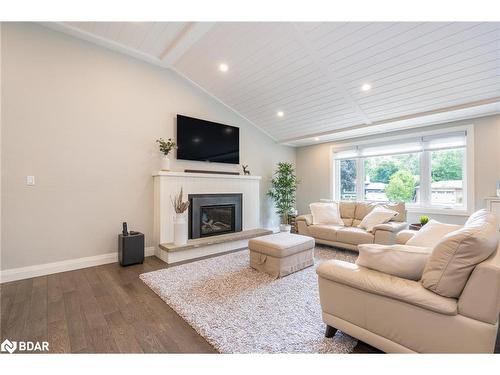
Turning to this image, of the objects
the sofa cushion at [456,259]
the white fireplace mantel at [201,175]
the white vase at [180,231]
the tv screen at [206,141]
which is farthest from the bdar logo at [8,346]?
the tv screen at [206,141]

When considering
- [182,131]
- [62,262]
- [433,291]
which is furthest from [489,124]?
[62,262]

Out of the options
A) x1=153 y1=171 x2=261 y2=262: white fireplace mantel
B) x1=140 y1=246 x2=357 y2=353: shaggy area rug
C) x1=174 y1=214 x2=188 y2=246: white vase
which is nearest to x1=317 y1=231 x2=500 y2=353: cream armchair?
x1=140 y1=246 x2=357 y2=353: shaggy area rug

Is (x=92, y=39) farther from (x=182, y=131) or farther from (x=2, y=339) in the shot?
(x=2, y=339)

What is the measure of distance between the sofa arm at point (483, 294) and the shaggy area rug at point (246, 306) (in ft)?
2.50

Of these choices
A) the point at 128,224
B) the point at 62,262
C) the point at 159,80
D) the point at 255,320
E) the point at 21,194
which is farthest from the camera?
the point at 159,80

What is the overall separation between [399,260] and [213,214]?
3360 millimetres

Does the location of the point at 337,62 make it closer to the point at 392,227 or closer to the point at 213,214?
the point at 392,227

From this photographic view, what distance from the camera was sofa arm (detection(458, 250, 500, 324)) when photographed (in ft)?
3.82

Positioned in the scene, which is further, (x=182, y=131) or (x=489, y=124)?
(x=182, y=131)

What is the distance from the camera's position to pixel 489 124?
379 cm

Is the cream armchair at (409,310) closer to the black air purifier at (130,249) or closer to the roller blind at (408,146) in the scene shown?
the black air purifier at (130,249)

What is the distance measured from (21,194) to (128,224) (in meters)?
1.30

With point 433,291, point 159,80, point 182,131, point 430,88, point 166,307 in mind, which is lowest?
point 166,307

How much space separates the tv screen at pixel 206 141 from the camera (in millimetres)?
4207
